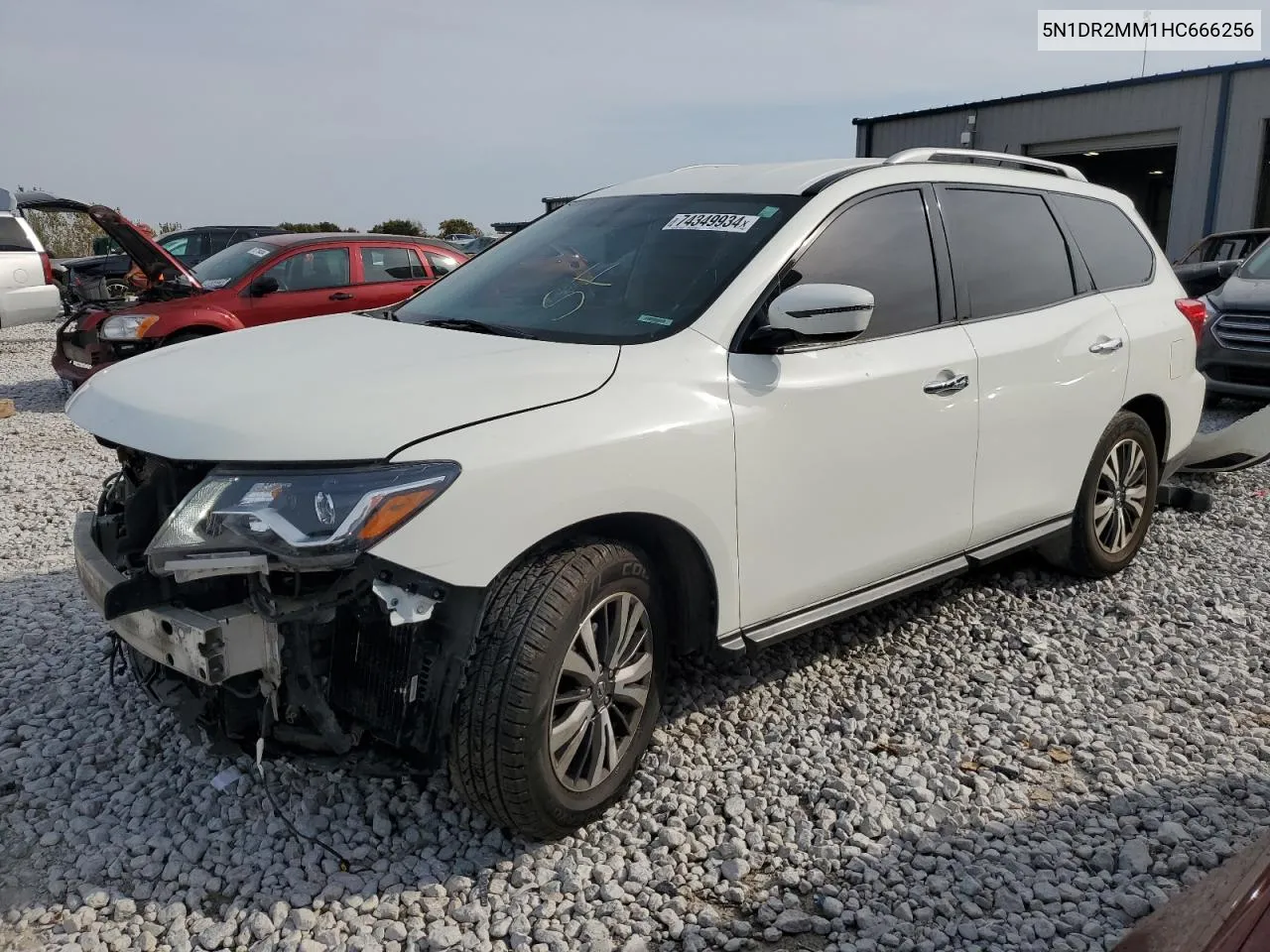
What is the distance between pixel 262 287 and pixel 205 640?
777cm

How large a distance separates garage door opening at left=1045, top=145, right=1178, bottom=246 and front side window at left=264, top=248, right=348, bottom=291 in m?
20.5

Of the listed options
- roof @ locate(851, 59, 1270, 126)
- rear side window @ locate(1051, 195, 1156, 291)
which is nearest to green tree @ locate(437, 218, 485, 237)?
roof @ locate(851, 59, 1270, 126)

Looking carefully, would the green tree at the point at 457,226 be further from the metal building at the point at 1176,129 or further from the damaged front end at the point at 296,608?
the damaged front end at the point at 296,608

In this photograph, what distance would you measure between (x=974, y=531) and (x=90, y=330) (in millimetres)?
8195

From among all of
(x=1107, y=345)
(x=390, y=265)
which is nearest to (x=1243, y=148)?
(x=390, y=265)

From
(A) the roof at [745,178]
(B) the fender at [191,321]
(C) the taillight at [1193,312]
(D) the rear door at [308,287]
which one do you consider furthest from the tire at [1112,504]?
Answer: (B) the fender at [191,321]

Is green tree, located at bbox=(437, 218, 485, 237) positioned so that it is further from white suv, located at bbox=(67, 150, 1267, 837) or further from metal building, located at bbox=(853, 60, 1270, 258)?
white suv, located at bbox=(67, 150, 1267, 837)

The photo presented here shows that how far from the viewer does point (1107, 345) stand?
4.44m

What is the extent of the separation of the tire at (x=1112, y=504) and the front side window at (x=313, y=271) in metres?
7.46

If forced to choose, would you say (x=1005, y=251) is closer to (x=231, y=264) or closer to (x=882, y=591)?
(x=882, y=591)

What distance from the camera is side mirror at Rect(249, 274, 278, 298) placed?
9.38 metres

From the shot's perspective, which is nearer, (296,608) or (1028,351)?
(296,608)

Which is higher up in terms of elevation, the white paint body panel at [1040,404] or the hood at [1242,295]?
the white paint body panel at [1040,404]

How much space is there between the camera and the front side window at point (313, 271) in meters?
9.68
